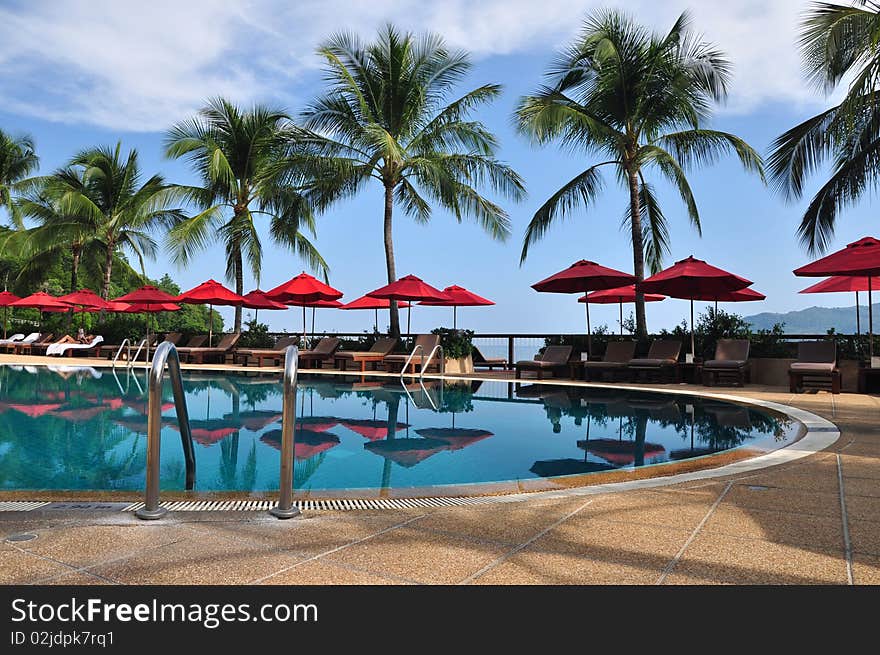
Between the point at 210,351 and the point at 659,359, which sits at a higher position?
the point at 210,351

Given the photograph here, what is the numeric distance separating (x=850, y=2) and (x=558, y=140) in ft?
21.1

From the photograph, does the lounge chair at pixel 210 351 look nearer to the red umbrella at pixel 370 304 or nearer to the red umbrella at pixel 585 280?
the red umbrella at pixel 370 304

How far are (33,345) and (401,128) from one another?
55.2 feet

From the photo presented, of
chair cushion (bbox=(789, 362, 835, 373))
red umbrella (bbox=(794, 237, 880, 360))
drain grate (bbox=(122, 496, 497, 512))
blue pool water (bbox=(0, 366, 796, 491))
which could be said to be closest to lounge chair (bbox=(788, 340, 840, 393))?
chair cushion (bbox=(789, 362, 835, 373))

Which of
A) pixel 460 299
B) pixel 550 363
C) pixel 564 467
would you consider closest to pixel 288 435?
pixel 564 467

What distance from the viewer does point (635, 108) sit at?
14.6 metres

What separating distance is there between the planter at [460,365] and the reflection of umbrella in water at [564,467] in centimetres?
1070

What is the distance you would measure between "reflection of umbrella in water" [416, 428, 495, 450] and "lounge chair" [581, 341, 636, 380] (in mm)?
7408

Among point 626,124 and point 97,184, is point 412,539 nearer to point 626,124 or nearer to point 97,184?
point 626,124

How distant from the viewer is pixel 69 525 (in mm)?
2969

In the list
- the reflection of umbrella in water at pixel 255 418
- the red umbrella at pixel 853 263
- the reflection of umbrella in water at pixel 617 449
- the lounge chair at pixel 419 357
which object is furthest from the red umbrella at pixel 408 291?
the reflection of umbrella in water at pixel 617 449

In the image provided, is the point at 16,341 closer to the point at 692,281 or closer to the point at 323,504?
the point at 692,281

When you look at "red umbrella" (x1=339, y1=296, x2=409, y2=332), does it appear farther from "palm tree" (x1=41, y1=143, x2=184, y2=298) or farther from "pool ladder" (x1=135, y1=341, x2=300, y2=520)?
"pool ladder" (x1=135, y1=341, x2=300, y2=520)

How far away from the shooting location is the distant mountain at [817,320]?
1465cm
